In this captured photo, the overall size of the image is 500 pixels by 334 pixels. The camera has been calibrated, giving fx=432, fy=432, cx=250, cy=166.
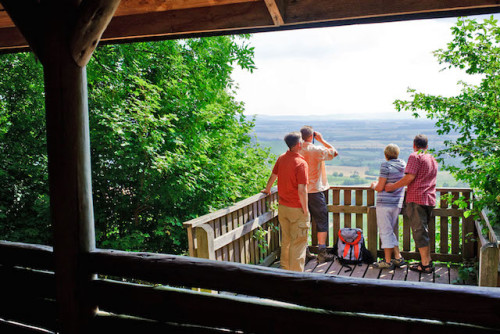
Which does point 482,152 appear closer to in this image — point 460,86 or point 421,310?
point 460,86

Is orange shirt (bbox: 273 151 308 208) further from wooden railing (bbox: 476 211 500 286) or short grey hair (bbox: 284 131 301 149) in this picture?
wooden railing (bbox: 476 211 500 286)

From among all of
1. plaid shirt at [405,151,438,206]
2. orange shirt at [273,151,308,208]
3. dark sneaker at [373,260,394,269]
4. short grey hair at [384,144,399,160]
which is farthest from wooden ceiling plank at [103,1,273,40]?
dark sneaker at [373,260,394,269]

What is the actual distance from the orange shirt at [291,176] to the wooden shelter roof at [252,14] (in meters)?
2.44

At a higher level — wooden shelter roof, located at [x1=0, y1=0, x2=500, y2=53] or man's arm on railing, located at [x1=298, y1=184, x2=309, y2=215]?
wooden shelter roof, located at [x1=0, y1=0, x2=500, y2=53]

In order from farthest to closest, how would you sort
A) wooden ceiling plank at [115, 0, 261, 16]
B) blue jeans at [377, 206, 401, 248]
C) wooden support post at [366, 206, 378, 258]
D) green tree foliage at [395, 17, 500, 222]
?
wooden support post at [366, 206, 378, 258] → blue jeans at [377, 206, 401, 248] → green tree foliage at [395, 17, 500, 222] → wooden ceiling plank at [115, 0, 261, 16]

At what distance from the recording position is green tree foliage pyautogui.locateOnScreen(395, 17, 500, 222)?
4.35 metres

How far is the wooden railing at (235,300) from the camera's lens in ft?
7.04

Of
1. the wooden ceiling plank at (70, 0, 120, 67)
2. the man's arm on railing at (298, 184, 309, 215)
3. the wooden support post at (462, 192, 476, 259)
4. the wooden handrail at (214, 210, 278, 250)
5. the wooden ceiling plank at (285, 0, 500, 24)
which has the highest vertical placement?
the wooden ceiling plank at (285, 0, 500, 24)

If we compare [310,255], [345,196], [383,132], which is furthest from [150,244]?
[383,132]

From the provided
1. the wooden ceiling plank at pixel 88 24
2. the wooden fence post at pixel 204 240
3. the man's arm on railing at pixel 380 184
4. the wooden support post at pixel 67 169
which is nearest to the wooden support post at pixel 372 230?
the man's arm on railing at pixel 380 184

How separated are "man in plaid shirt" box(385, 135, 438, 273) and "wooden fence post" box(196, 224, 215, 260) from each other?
2.62 metres

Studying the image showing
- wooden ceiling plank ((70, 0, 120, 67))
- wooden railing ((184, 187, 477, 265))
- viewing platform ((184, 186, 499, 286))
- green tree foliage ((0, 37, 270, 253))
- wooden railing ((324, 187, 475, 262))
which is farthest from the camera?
green tree foliage ((0, 37, 270, 253))

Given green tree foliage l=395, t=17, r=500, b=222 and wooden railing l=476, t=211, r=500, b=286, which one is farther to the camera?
green tree foliage l=395, t=17, r=500, b=222

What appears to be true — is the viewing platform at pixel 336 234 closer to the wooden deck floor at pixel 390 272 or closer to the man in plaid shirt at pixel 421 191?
the wooden deck floor at pixel 390 272
